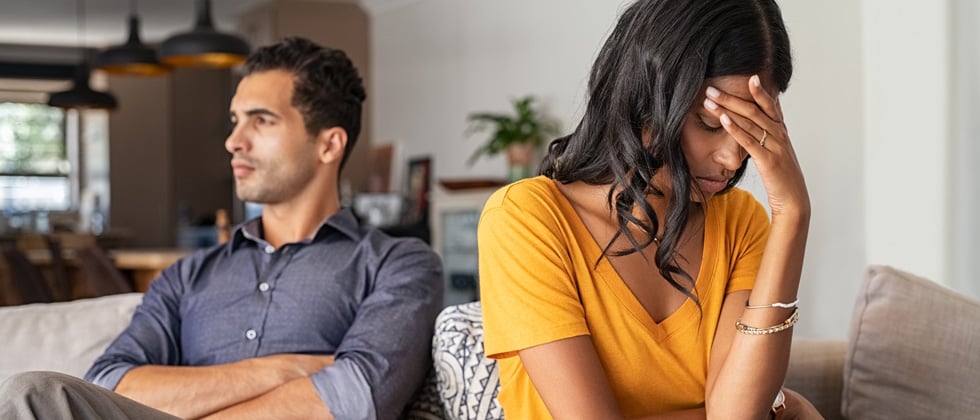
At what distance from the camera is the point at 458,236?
229 inches

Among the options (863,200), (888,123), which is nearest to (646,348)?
(888,123)

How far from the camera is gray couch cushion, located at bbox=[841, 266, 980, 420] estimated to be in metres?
→ 1.92

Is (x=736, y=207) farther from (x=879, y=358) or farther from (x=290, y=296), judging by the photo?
(x=290, y=296)

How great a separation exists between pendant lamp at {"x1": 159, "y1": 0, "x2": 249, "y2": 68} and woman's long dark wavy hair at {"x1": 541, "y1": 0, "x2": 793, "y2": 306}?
396cm

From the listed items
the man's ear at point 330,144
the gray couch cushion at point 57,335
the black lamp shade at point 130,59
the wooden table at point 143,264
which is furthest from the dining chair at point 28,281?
the man's ear at point 330,144

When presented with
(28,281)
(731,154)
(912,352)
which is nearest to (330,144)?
(731,154)

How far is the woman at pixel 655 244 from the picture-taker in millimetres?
1405

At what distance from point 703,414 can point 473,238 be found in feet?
13.9

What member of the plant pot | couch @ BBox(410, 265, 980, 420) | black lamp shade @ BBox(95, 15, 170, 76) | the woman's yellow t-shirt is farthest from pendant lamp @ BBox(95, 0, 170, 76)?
the woman's yellow t-shirt

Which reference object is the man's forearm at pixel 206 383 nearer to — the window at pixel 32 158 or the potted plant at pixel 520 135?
the potted plant at pixel 520 135

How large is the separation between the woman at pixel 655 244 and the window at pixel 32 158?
10.4 m

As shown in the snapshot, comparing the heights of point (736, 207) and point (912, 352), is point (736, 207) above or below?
above

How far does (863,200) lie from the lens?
3.51 m

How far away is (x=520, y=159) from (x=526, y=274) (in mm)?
4015
